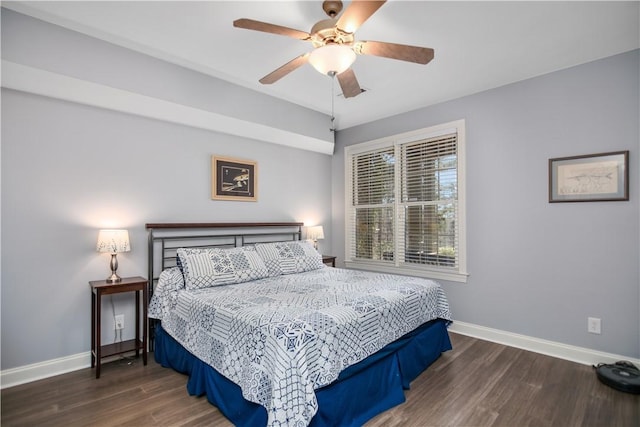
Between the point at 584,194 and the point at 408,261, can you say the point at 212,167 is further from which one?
the point at 584,194

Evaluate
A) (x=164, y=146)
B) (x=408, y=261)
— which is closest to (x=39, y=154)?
(x=164, y=146)

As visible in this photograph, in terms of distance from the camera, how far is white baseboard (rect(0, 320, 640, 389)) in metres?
2.52

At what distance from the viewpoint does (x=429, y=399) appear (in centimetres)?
231

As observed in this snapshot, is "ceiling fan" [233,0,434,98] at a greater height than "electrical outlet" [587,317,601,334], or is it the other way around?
"ceiling fan" [233,0,434,98]

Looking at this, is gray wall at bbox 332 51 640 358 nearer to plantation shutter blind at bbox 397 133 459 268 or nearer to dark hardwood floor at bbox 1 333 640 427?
plantation shutter blind at bbox 397 133 459 268

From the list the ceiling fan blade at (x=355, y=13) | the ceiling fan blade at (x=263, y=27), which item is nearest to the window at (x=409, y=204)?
the ceiling fan blade at (x=355, y=13)

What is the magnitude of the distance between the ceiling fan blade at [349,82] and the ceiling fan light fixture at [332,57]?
26 centimetres

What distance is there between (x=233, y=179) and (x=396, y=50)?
2.44 m

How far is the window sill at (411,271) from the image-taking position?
3715 millimetres

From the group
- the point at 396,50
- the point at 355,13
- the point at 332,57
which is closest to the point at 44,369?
the point at 332,57

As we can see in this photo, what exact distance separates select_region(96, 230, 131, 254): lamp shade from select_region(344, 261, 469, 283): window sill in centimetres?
301

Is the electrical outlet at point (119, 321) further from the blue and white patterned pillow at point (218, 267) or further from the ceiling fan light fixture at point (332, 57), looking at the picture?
the ceiling fan light fixture at point (332, 57)

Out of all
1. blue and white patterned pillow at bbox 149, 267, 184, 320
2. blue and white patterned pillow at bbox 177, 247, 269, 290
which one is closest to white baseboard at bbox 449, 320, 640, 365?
blue and white patterned pillow at bbox 177, 247, 269, 290

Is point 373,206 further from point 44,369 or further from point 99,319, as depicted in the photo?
point 44,369
